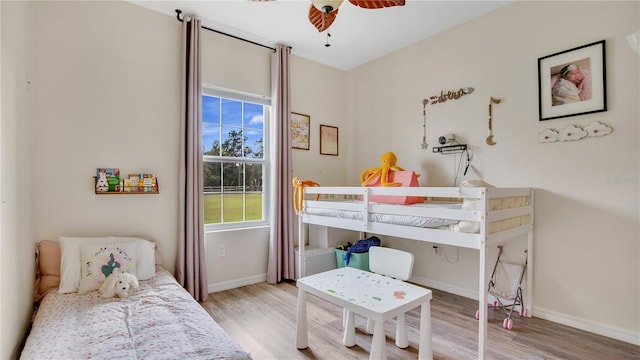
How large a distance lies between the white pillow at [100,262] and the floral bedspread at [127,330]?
97 millimetres

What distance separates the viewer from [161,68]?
276 cm

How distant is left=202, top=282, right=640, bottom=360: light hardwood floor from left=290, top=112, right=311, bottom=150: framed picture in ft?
5.73

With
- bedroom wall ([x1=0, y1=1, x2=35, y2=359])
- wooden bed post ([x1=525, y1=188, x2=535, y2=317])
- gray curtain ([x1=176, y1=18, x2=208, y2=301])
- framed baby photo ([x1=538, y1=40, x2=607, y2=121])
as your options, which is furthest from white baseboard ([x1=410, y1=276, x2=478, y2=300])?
bedroom wall ([x1=0, y1=1, x2=35, y2=359])

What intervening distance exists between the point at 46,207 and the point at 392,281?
2.52 meters

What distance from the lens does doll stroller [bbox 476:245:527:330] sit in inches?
99.8

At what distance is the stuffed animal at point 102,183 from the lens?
96.0 inches

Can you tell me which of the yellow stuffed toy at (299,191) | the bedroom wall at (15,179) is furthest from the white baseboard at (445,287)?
the bedroom wall at (15,179)

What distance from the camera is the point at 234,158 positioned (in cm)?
326

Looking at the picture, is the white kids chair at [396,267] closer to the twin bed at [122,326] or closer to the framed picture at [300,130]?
the twin bed at [122,326]

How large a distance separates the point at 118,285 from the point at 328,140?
2712 mm

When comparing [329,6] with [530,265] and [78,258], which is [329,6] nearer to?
[78,258]

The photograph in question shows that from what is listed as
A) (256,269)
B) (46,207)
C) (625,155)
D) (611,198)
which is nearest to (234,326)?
(256,269)

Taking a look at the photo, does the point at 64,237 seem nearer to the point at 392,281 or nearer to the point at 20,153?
the point at 20,153

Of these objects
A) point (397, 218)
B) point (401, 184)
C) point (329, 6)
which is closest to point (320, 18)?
point (329, 6)
